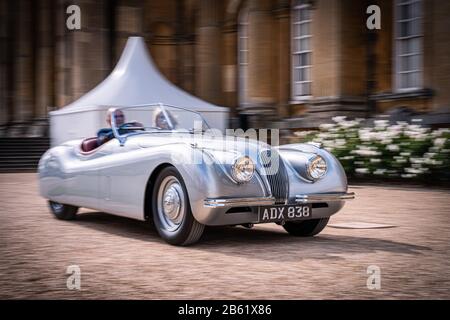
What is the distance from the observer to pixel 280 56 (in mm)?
19344

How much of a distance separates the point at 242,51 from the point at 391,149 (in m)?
10.5

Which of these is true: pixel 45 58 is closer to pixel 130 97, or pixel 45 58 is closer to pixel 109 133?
pixel 130 97

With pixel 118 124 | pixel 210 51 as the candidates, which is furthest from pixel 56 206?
pixel 210 51

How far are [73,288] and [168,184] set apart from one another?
72.7 inches

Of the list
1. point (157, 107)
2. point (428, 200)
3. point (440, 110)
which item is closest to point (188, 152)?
point (157, 107)

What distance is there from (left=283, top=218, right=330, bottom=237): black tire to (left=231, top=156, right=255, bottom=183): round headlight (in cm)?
111

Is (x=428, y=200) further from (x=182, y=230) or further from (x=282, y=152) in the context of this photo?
(x=182, y=230)

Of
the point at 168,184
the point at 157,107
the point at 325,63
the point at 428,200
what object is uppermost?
the point at 325,63

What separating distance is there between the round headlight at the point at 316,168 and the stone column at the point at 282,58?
1284cm

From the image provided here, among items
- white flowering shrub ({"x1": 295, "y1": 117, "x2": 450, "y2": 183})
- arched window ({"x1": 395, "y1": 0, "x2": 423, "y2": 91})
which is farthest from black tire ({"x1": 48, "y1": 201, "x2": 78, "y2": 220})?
arched window ({"x1": 395, "y1": 0, "x2": 423, "y2": 91})

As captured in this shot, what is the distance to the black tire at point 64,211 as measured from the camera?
760 centimetres

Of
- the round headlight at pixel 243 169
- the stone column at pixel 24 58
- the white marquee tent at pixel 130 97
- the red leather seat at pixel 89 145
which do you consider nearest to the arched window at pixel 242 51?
the white marquee tent at pixel 130 97

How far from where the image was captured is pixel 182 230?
18.1ft

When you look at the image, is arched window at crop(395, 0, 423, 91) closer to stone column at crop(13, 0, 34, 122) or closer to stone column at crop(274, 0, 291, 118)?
stone column at crop(274, 0, 291, 118)
